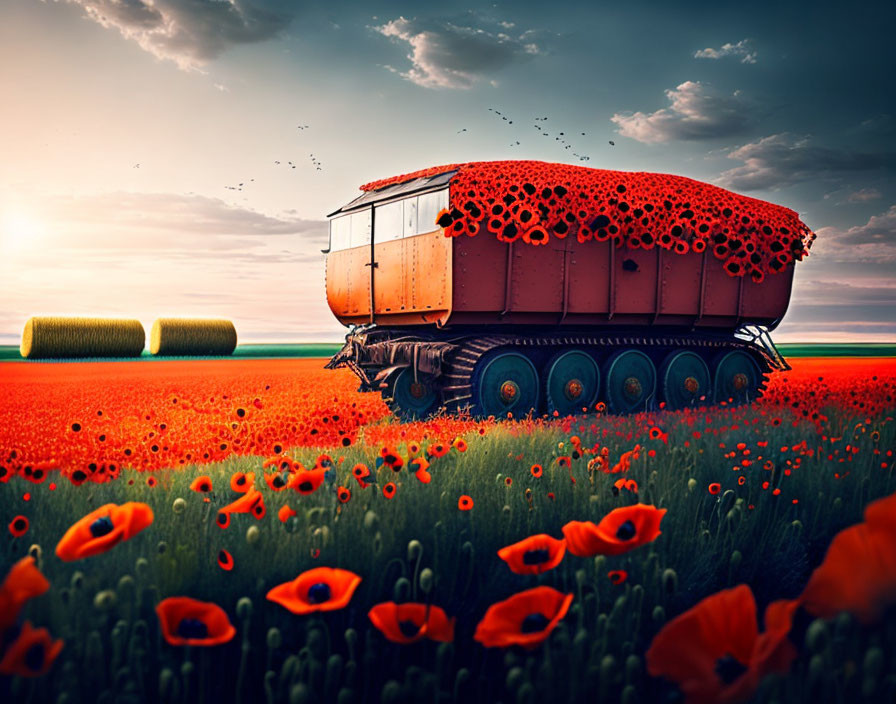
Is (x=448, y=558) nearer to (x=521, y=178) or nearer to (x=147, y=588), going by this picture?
(x=147, y=588)

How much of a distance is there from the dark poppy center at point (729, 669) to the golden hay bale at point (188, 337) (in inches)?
1297

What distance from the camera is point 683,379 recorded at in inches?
542

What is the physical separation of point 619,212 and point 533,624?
10398mm

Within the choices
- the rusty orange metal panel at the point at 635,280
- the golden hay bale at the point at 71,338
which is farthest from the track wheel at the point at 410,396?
the golden hay bale at the point at 71,338

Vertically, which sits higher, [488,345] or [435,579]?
[488,345]

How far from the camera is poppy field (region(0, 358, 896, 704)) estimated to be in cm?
224

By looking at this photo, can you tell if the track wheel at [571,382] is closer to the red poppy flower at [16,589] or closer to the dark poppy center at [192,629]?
the dark poppy center at [192,629]

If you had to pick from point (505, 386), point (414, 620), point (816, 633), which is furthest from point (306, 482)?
point (505, 386)

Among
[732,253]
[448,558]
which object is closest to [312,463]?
[448,558]

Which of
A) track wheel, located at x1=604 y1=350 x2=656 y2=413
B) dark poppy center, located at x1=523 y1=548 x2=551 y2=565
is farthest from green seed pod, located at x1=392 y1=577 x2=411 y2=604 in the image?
track wheel, located at x1=604 y1=350 x2=656 y2=413

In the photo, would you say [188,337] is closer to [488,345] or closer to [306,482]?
[488,345]

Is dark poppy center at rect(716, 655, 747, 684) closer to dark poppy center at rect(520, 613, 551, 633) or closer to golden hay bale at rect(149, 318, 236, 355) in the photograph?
dark poppy center at rect(520, 613, 551, 633)

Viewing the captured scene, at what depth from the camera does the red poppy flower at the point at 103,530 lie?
2484 millimetres

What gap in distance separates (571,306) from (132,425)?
22.4 feet
